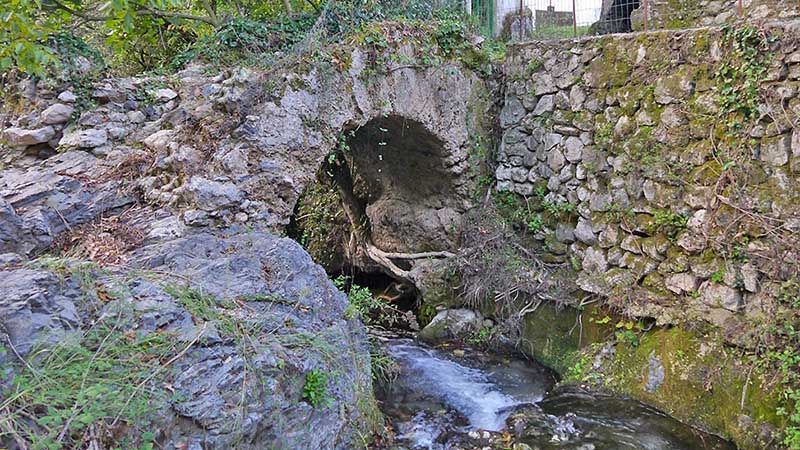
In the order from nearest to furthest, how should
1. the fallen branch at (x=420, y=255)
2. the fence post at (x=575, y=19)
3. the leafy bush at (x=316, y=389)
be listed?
the leafy bush at (x=316, y=389), the fence post at (x=575, y=19), the fallen branch at (x=420, y=255)

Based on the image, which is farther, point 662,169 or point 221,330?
point 662,169

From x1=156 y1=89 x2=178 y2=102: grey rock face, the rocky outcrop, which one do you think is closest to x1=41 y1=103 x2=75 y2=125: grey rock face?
x1=156 y1=89 x2=178 y2=102: grey rock face

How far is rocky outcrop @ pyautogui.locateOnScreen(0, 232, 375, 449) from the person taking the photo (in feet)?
8.66

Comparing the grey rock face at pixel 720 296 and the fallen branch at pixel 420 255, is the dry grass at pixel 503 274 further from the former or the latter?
the grey rock face at pixel 720 296

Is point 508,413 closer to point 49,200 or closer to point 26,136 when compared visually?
point 49,200

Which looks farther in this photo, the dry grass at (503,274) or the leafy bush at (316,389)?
the dry grass at (503,274)

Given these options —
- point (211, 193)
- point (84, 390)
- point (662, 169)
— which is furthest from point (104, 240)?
point (662, 169)

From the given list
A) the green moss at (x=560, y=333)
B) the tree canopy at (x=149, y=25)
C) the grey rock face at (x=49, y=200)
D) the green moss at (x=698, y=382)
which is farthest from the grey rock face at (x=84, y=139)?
the green moss at (x=698, y=382)

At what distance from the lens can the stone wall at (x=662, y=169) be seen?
13.8ft

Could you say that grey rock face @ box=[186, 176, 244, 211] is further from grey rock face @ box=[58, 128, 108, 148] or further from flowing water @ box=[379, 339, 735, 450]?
flowing water @ box=[379, 339, 735, 450]

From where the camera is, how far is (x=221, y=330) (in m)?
3.10

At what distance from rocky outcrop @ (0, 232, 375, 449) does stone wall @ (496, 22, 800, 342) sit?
2791mm

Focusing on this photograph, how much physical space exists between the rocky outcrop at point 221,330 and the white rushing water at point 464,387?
1.25m

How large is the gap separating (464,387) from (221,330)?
9.74ft
